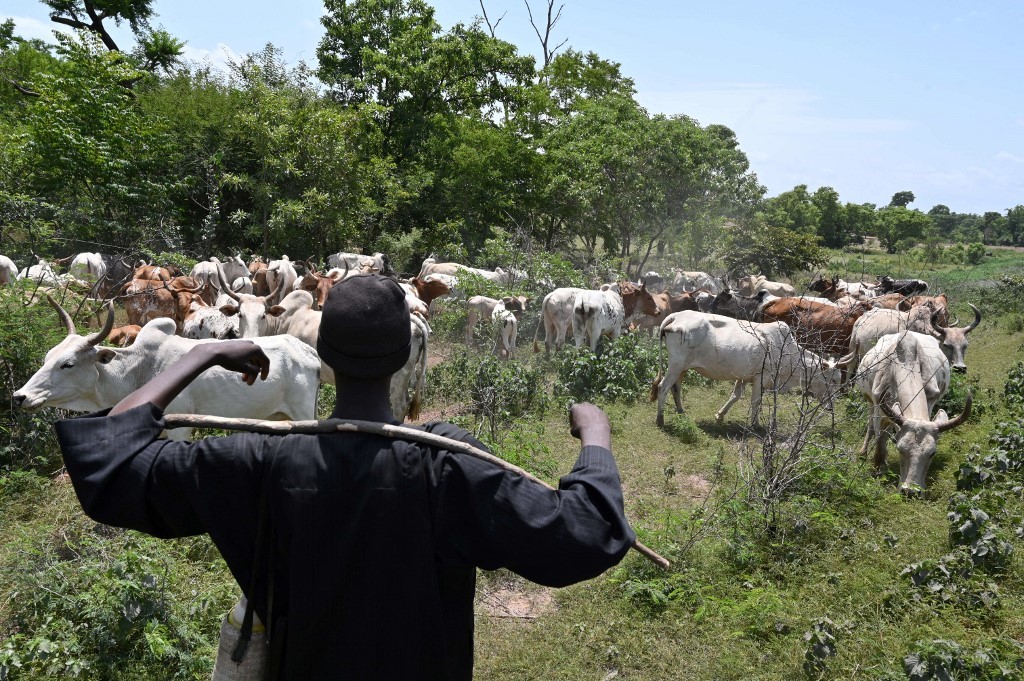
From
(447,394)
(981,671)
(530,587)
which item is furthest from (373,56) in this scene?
(981,671)

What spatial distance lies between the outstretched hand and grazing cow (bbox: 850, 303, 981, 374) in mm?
9626

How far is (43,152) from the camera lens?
1546cm

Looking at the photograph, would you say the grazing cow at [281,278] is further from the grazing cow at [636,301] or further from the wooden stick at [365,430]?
the wooden stick at [365,430]

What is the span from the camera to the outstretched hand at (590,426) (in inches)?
74.9

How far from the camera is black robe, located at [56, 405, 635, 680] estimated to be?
5.63 feet

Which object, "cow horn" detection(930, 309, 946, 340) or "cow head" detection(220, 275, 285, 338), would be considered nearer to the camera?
"cow head" detection(220, 275, 285, 338)

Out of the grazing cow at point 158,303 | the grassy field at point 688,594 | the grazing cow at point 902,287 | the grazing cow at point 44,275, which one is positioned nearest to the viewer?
the grassy field at point 688,594

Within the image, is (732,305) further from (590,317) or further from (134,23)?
(134,23)

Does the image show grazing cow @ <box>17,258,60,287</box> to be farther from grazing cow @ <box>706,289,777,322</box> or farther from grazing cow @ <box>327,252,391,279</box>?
grazing cow @ <box>706,289,777,322</box>

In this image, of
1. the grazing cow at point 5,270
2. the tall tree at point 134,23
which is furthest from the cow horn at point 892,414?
the tall tree at point 134,23

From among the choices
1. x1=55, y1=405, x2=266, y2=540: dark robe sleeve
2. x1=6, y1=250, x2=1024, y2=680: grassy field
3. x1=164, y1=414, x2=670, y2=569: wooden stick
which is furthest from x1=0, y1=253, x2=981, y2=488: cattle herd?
x1=164, y1=414, x2=670, y2=569: wooden stick

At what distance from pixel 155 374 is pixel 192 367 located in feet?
14.7

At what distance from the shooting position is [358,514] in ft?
5.74

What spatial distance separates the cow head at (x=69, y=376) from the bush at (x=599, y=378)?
662 centimetres
